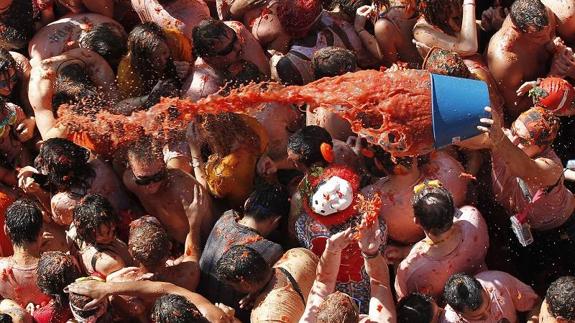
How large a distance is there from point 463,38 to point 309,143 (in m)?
1.46

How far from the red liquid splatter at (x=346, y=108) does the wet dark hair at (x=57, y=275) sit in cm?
116

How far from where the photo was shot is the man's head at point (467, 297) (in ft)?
19.0

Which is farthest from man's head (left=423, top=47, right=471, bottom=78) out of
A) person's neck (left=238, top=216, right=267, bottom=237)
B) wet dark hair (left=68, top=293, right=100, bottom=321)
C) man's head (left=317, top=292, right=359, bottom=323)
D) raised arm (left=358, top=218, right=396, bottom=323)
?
wet dark hair (left=68, top=293, right=100, bottom=321)

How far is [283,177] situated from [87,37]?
6.17 ft

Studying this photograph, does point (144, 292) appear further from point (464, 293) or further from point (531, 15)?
point (531, 15)

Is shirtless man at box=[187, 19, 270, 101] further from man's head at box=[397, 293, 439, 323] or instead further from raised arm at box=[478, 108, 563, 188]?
man's head at box=[397, 293, 439, 323]

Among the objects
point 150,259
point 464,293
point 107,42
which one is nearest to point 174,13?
point 107,42

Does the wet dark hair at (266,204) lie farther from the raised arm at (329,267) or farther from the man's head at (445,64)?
the man's head at (445,64)

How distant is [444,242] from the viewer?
243 inches

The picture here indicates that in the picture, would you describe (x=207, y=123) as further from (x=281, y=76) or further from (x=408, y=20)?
(x=408, y=20)

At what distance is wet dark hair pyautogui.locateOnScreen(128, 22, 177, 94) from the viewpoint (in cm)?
741

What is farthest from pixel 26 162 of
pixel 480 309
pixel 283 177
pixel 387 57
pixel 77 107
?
pixel 480 309

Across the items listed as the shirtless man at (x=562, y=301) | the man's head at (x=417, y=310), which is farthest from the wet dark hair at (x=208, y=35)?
the shirtless man at (x=562, y=301)

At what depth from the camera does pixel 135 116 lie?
23.9ft
